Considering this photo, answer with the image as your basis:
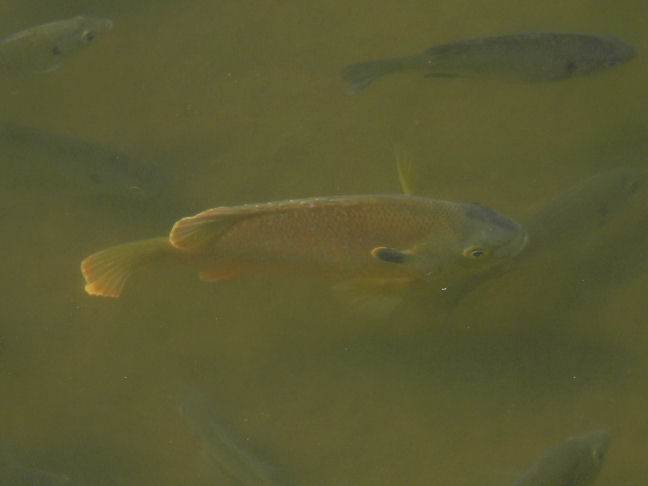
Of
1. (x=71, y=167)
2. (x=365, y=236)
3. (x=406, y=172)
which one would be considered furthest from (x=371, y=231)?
(x=71, y=167)

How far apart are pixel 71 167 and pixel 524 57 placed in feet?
9.93

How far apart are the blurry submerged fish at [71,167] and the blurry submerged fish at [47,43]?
437 mm

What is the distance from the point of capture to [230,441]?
154 inches

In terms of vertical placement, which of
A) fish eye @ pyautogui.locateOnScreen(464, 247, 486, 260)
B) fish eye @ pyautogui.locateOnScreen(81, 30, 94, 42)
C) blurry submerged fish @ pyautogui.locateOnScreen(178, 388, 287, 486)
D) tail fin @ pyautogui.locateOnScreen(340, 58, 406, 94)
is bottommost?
blurry submerged fish @ pyautogui.locateOnScreen(178, 388, 287, 486)

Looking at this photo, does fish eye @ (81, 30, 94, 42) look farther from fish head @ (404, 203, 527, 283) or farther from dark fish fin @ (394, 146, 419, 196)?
fish head @ (404, 203, 527, 283)

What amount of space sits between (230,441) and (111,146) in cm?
221

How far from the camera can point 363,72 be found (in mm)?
4465

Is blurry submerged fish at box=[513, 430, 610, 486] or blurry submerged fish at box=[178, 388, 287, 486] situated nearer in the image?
blurry submerged fish at box=[513, 430, 610, 486]

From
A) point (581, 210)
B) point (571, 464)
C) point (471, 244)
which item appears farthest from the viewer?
point (581, 210)

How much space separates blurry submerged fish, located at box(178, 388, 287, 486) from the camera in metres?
3.81

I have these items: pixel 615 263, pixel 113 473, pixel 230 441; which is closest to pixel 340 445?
pixel 230 441

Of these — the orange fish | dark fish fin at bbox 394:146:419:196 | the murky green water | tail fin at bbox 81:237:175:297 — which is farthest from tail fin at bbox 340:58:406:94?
tail fin at bbox 81:237:175:297

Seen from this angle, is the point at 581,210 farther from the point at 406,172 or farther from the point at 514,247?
the point at 406,172

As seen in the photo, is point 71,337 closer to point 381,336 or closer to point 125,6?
point 381,336
